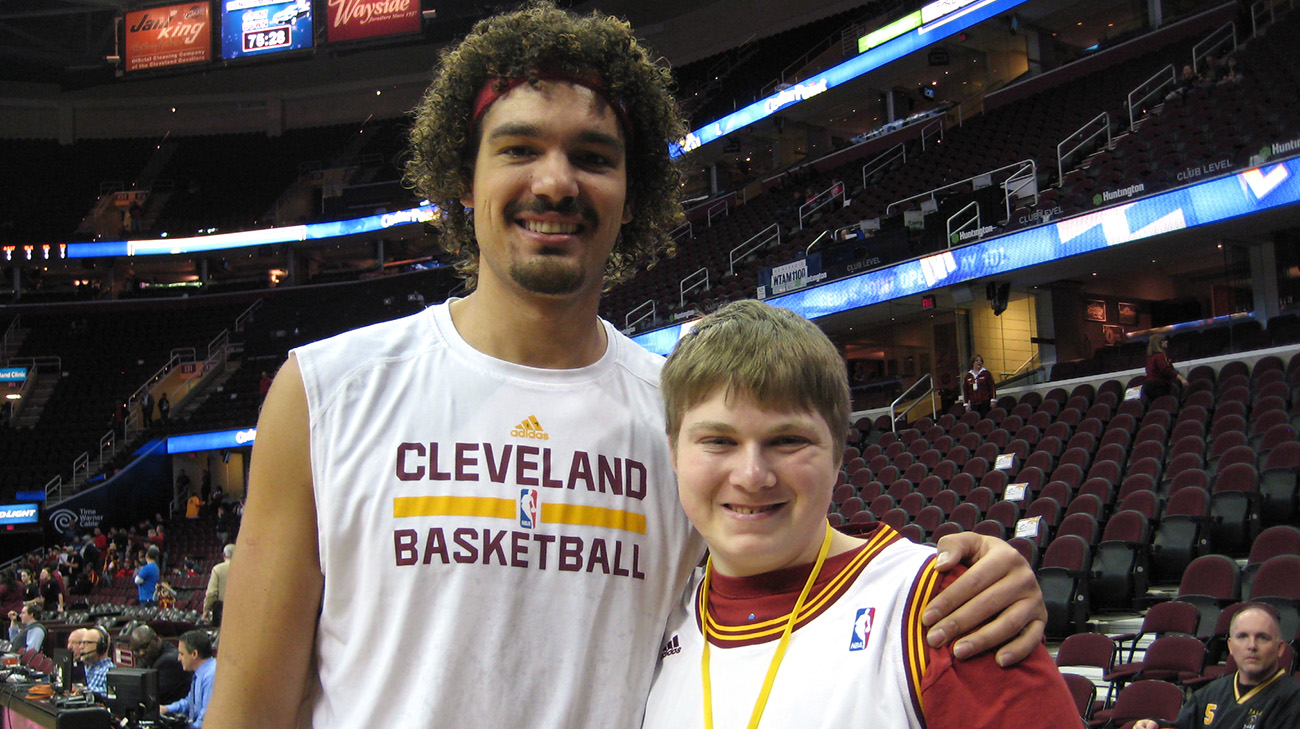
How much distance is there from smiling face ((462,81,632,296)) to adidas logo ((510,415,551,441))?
196 mm

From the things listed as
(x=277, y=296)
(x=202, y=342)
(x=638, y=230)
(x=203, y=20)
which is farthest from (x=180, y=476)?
(x=638, y=230)

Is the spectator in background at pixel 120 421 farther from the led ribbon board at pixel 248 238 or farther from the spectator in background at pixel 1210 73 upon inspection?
the spectator in background at pixel 1210 73

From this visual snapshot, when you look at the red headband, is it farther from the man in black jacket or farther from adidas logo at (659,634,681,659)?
the man in black jacket

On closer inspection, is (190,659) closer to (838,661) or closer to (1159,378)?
(838,661)

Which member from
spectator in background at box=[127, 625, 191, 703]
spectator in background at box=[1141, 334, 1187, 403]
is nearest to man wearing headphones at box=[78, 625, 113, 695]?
spectator in background at box=[127, 625, 191, 703]

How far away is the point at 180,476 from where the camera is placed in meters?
25.0

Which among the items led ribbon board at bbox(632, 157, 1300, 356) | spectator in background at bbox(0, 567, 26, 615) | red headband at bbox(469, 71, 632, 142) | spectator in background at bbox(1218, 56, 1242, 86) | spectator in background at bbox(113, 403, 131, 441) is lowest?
spectator in background at bbox(0, 567, 26, 615)

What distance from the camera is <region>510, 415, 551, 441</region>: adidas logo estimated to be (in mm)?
1499

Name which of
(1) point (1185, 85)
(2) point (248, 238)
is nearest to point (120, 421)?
(2) point (248, 238)

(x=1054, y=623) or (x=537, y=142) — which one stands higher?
(x=537, y=142)

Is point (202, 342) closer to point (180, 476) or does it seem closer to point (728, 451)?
point (180, 476)

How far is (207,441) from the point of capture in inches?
937

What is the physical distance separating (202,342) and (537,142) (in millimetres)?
28734

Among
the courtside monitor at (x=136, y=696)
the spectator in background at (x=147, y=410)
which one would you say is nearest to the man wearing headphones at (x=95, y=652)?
the courtside monitor at (x=136, y=696)
